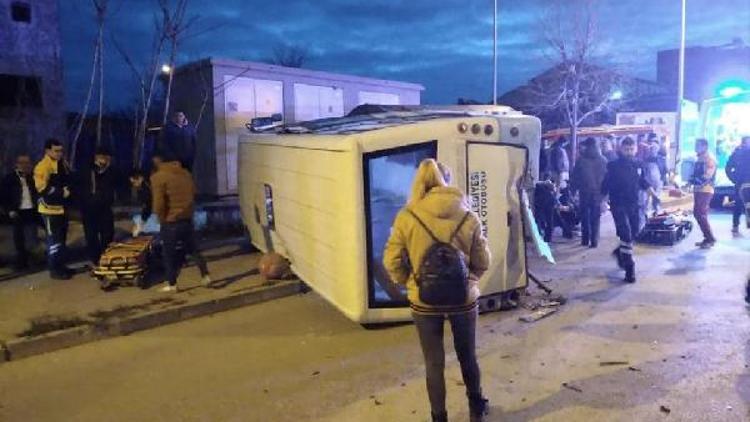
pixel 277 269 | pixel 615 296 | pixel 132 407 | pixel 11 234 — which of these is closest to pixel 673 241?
pixel 615 296

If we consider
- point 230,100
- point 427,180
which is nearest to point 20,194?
point 230,100

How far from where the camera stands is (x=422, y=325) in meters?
4.20

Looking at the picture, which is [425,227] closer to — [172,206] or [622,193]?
[172,206]

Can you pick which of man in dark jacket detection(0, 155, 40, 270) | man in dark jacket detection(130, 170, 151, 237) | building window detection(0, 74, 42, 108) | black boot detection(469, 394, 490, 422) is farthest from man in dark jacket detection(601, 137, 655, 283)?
building window detection(0, 74, 42, 108)

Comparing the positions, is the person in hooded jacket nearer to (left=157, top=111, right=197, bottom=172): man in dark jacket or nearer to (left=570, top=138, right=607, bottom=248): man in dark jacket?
(left=157, top=111, right=197, bottom=172): man in dark jacket

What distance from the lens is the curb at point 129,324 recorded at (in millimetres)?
6348

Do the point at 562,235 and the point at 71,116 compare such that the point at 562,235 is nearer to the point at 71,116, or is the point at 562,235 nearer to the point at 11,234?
the point at 11,234

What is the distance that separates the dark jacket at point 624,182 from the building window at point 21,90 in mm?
14223

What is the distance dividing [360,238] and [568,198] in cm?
749

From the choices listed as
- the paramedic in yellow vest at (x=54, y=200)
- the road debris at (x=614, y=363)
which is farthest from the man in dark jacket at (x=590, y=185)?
the paramedic in yellow vest at (x=54, y=200)

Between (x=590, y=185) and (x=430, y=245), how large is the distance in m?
7.85

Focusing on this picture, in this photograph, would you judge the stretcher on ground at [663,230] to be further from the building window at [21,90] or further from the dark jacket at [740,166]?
the building window at [21,90]

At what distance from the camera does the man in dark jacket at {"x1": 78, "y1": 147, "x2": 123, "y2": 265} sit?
892 centimetres

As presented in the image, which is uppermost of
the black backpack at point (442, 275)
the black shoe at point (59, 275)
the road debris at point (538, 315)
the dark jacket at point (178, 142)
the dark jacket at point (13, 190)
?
the dark jacket at point (178, 142)
